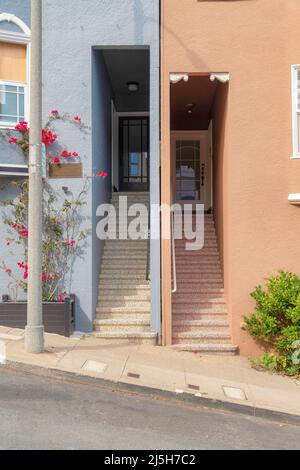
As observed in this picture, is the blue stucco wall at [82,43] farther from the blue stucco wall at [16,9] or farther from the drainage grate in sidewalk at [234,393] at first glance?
the drainage grate in sidewalk at [234,393]

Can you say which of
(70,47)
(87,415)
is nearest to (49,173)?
(70,47)

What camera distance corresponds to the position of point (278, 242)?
26.5ft

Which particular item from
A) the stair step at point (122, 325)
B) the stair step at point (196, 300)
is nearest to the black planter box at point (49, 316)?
the stair step at point (122, 325)

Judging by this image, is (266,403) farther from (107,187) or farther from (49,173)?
(107,187)

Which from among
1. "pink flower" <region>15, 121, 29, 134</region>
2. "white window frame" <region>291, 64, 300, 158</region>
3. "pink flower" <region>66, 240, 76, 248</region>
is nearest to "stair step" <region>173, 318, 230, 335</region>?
"pink flower" <region>66, 240, 76, 248</region>

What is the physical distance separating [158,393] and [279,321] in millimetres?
2567

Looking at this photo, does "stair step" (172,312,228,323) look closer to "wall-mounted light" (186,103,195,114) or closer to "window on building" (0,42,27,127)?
"window on building" (0,42,27,127)

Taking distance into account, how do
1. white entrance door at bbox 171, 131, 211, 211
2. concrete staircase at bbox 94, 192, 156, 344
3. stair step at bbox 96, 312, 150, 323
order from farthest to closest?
white entrance door at bbox 171, 131, 211, 211
stair step at bbox 96, 312, 150, 323
concrete staircase at bbox 94, 192, 156, 344

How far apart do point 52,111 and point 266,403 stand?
19.3 ft

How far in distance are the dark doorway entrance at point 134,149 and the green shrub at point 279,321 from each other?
624 centimetres

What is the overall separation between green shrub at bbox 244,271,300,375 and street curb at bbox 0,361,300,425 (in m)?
1.72

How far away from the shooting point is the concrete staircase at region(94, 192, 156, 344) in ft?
26.9

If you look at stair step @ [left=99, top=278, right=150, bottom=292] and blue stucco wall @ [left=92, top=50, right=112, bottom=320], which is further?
stair step @ [left=99, top=278, right=150, bottom=292]
